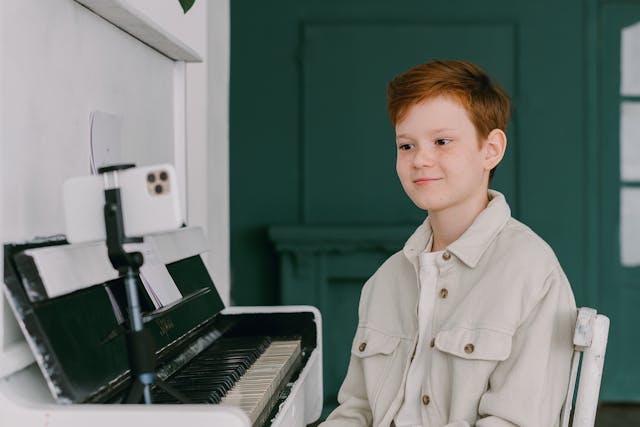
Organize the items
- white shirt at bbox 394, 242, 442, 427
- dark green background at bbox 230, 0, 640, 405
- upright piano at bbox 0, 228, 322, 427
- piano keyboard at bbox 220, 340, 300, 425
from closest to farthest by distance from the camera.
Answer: upright piano at bbox 0, 228, 322, 427 → piano keyboard at bbox 220, 340, 300, 425 → white shirt at bbox 394, 242, 442, 427 → dark green background at bbox 230, 0, 640, 405

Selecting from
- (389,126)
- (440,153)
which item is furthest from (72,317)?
(389,126)

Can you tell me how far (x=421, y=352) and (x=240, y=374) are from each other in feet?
1.04

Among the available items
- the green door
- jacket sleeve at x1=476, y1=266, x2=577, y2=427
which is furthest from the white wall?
the green door

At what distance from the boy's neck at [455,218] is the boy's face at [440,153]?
0.10 feet

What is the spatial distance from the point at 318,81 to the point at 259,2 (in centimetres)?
51

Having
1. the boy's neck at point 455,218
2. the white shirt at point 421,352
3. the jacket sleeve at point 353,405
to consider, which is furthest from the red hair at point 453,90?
the jacket sleeve at point 353,405

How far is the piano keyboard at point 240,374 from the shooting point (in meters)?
1.23

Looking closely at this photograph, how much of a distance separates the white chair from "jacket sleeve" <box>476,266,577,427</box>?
22mm

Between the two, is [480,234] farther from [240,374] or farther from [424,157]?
[240,374]

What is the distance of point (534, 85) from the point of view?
406 centimetres

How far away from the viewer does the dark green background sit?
401 cm

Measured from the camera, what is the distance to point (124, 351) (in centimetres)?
125

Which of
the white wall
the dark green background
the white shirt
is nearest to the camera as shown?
the white wall

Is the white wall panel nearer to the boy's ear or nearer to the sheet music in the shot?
the sheet music
